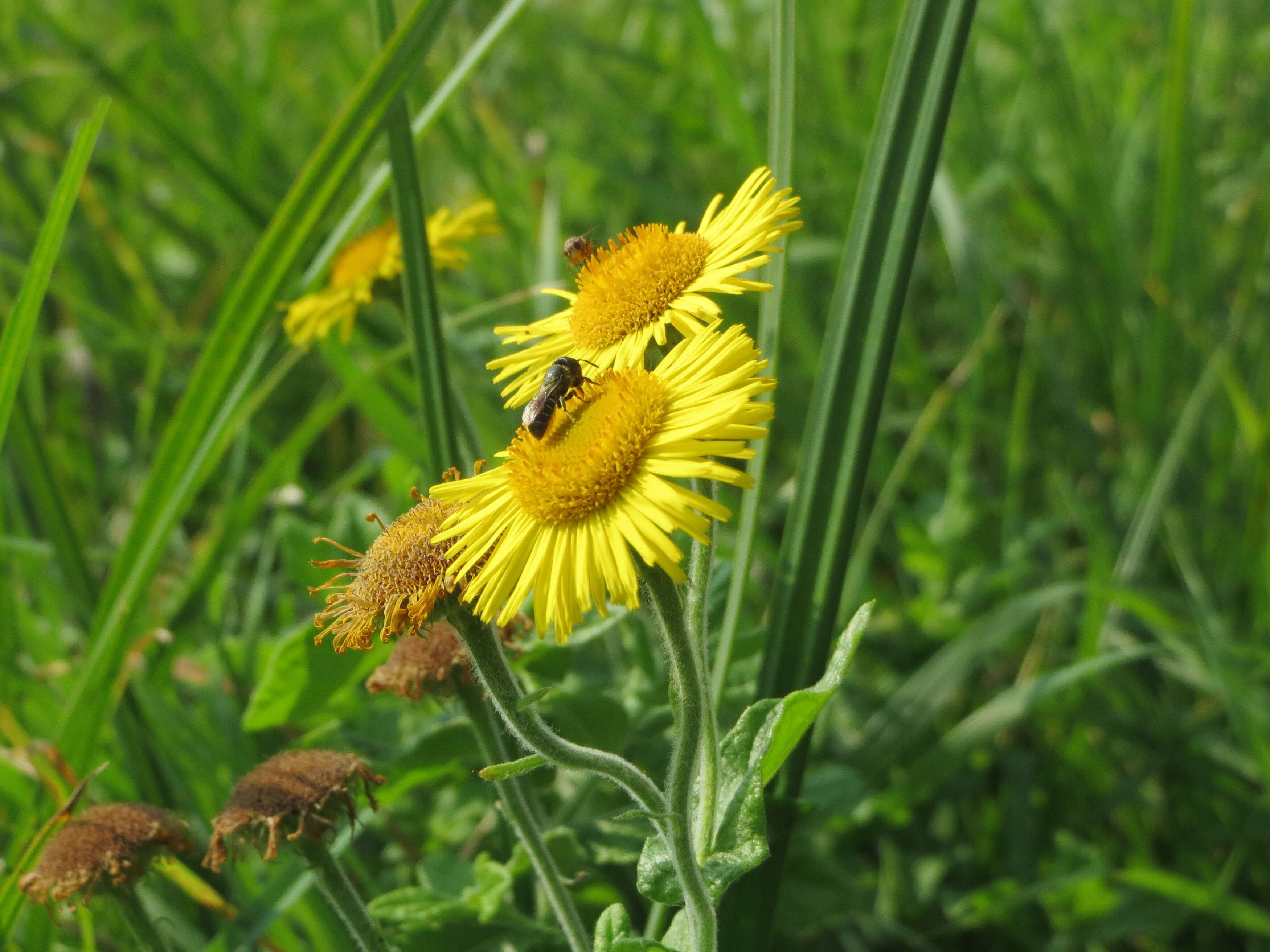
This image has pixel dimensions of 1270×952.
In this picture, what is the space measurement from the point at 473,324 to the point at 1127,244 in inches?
62.2

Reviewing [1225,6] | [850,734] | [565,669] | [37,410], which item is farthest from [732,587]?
[1225,6]

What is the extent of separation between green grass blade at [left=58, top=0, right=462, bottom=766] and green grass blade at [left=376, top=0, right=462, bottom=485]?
0.08 meters

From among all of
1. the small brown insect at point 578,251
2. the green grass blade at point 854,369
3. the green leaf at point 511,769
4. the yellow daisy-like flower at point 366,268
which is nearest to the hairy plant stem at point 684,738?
the green leaf at point 511,769

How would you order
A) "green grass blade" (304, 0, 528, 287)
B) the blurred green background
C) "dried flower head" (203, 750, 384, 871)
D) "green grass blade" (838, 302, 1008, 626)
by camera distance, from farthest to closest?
"green grass blade" (838, 302, 1008, 626), the blurred green background, "green grass blade" (304, 0, 528, 287), "dried flower head" (203, 750, 384, 871)

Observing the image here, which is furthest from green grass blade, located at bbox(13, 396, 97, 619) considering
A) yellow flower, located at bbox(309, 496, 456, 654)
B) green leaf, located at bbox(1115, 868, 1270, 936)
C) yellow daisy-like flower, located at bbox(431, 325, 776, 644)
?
green leaf, located at bbox(1115, 868, 1270, 936)

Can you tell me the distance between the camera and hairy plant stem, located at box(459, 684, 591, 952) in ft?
3.99

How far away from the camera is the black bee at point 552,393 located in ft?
3.53

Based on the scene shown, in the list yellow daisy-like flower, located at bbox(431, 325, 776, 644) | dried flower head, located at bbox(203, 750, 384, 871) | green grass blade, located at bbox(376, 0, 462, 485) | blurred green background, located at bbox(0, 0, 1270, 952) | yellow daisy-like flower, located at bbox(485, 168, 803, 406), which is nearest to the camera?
yellow daisy-like flower, located at bbox(431, 325, 776, 644)

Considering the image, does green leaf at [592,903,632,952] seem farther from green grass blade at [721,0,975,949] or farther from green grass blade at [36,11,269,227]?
green grass blade at [36,11,269,227]

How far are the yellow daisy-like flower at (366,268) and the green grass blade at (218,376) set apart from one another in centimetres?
30

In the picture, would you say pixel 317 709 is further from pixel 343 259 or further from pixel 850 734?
pixel 850 734

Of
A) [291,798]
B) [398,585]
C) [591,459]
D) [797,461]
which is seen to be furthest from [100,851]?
[797,461]

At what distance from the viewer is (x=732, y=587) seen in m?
1.46

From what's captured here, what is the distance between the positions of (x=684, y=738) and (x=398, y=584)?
0.31m
